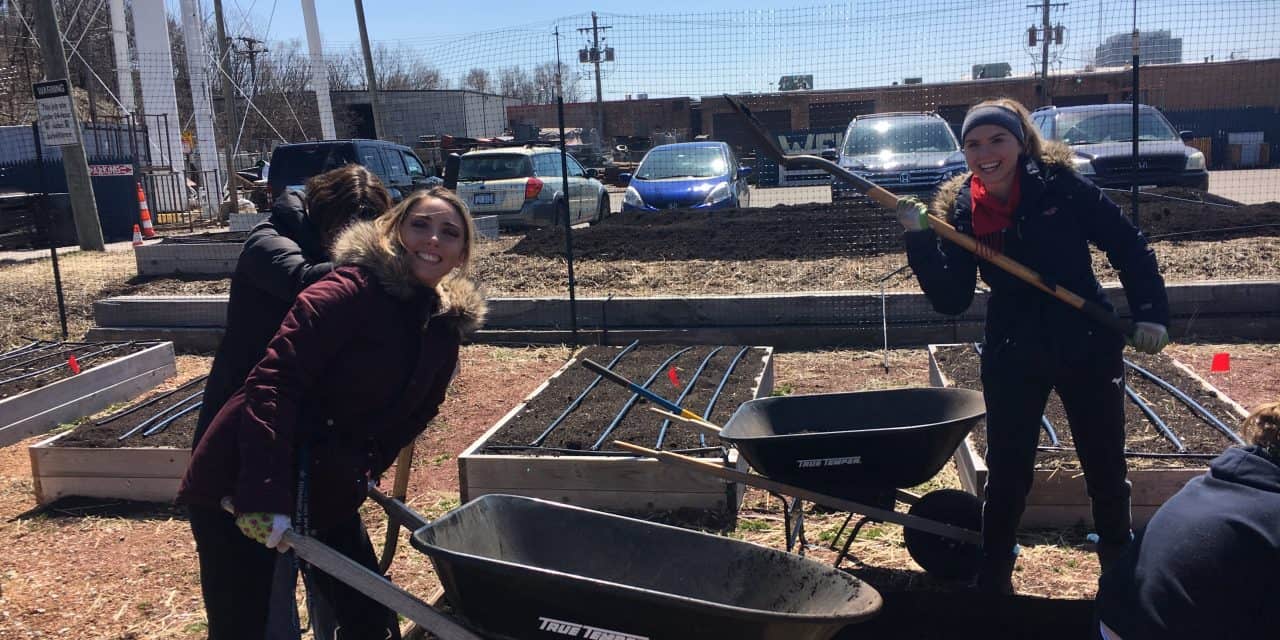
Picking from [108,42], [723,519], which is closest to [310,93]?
[108,42]

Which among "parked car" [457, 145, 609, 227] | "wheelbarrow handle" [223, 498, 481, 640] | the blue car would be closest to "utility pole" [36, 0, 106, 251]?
"parked car" [457, 145, 609, 227]

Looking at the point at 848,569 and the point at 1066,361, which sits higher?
the point at 1066,361


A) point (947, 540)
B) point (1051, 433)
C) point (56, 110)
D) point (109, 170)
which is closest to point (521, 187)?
point (56, 110)

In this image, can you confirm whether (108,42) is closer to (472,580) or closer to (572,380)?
(572,380)

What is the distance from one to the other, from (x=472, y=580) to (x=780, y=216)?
8.92 metres

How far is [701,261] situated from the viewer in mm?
9242

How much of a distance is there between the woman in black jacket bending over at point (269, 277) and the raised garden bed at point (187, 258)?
8.32 meters

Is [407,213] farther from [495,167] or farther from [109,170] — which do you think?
[109,170]

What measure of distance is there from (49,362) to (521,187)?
25.3ft

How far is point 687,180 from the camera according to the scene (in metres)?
12.7

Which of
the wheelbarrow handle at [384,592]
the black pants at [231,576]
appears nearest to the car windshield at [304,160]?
the black pants at [231,576]

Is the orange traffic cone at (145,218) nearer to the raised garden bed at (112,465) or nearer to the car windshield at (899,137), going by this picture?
the car windshield at (899,137)

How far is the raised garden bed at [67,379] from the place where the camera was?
5938 millimetres

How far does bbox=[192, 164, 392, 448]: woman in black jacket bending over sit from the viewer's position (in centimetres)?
261
